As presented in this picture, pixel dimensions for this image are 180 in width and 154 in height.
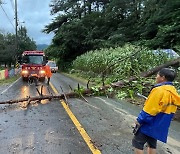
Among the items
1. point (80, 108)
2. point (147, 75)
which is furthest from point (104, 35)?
point (80, 108)

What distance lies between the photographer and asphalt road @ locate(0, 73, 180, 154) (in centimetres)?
586

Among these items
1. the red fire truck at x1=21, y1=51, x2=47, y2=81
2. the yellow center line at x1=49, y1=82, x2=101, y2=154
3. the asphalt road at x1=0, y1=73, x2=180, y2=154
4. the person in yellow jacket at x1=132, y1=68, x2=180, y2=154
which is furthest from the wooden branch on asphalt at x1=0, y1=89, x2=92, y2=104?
the red fire truck at x1=21, y1=51, x2=47, y2=81

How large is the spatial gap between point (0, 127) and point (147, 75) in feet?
26.0

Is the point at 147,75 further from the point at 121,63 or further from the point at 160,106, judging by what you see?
the point at 160,106

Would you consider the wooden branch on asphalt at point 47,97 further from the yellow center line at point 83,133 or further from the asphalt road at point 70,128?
the yellow center line at point 83,133

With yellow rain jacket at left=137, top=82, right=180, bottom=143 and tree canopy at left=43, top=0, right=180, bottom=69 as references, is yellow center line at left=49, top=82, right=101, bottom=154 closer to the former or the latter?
yellow rain jacket at left=137, top=82, right=180, bottom=143

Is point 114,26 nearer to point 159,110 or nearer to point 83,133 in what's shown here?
point 83,133

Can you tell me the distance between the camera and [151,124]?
13.7 feet

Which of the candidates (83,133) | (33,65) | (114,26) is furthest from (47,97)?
(114,26)

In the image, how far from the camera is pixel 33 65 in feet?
79.4

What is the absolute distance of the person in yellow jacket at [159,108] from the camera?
13.4ft

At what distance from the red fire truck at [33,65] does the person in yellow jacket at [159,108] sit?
1991cm

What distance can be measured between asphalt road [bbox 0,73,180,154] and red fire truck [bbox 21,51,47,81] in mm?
12451

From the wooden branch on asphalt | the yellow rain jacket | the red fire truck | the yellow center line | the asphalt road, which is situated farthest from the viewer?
the red fire truck
